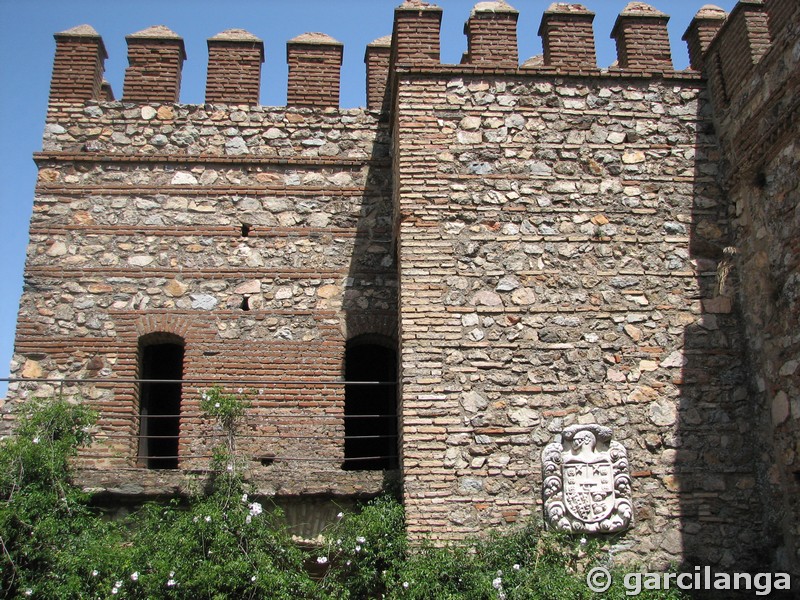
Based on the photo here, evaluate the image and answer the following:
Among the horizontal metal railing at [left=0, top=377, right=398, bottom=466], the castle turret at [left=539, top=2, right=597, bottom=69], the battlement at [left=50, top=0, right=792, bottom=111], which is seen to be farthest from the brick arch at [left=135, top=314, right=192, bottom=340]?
the castle turret at [left=539, top=2, right=597, bottom=69]

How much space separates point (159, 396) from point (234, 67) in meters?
3.96

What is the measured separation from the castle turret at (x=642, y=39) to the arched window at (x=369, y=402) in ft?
13.4

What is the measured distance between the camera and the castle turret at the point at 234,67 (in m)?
9.21

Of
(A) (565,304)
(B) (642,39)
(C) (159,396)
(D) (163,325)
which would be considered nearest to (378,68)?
(B) (642,39)

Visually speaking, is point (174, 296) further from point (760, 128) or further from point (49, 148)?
point (760, 128)

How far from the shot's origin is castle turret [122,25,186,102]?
918 cm

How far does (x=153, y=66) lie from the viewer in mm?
9250

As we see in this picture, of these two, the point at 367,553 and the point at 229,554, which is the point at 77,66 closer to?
the point at 229,554

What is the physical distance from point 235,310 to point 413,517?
317cm

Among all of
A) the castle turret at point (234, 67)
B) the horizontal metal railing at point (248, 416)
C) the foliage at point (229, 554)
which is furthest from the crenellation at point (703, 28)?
the foliage at point (229, 554)

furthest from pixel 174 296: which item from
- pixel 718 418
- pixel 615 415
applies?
pixel 718 418

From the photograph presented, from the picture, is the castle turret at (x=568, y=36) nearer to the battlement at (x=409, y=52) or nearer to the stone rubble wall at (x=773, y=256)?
the battlement at (x=409, y=52)

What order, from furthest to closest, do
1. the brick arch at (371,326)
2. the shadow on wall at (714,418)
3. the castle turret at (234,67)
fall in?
the castle turret at (234,67), the brick arch at (371,326), the shadow on wall at (714,418)

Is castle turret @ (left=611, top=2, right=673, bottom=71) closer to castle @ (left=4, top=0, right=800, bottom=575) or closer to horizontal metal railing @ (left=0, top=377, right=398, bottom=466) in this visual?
castle @ (left=4, top=0, right=800, bottom=575)
